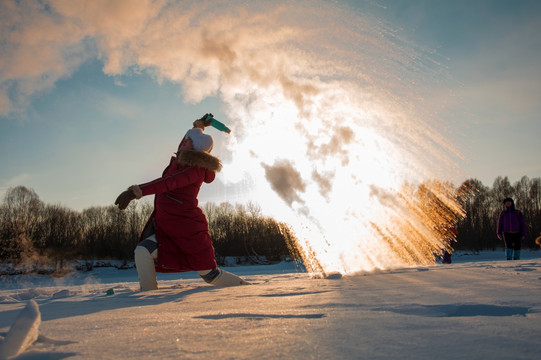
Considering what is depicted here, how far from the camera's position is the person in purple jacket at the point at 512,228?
32.6ft

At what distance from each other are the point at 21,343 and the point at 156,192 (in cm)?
278

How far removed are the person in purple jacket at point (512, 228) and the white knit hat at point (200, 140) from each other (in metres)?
9.74

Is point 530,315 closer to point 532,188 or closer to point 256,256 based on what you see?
point 256,256

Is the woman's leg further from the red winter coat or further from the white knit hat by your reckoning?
the white knit hat

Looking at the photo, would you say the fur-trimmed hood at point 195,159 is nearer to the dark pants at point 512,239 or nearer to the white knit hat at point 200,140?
the white knit hat at point 200,140

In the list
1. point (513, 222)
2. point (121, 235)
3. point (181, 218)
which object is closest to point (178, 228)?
point (181, 218)

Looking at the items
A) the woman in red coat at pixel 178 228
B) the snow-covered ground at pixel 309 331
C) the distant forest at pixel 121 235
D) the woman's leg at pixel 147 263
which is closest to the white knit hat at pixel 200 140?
the woman in red coat at pixel 178 228

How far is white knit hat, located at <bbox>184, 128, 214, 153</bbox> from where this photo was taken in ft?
13.1

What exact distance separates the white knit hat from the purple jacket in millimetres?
9737

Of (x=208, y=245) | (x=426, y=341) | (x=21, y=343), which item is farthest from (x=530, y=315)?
(x=208, y=245)

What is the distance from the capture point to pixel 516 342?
2.85ft

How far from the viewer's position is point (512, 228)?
1007cm

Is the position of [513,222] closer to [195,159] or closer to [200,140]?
[200,140]

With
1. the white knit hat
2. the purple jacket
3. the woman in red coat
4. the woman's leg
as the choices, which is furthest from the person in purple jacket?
the woman's leg
